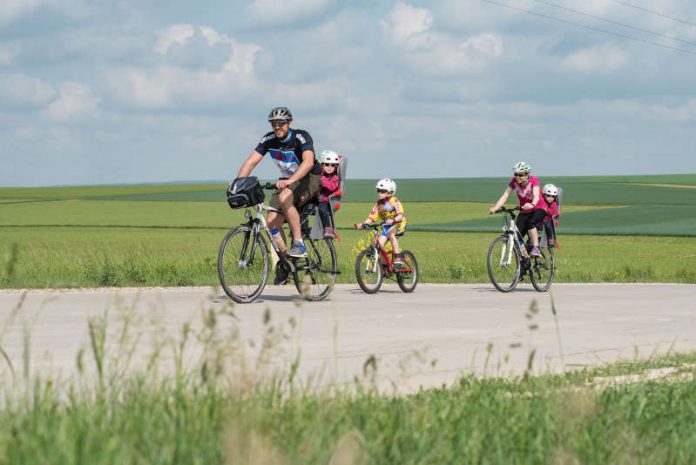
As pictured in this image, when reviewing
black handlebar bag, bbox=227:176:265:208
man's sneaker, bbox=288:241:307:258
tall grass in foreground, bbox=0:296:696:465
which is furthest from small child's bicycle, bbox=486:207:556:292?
tall grass in foreground, bbox=0:296:696:465

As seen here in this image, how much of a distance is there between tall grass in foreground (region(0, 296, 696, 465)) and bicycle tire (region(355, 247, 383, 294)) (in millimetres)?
9780

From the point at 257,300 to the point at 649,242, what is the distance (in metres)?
31.4

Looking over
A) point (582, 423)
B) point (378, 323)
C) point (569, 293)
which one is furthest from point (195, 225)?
point (582, 423)

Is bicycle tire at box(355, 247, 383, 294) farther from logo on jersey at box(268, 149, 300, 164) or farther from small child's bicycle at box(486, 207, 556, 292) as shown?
logo on jersey at box(268, 149, 300, 164)

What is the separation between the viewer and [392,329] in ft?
37.7

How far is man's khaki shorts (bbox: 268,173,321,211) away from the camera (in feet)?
47.2

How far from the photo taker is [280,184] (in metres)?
13.7

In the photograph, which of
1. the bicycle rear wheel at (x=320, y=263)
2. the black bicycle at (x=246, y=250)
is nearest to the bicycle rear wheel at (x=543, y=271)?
the bicycle rear wheel at (x=320, y=263)

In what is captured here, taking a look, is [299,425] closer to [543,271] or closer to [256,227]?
[256,227]

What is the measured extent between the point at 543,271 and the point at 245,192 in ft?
23.7

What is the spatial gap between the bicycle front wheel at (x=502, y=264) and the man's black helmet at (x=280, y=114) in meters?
5.20

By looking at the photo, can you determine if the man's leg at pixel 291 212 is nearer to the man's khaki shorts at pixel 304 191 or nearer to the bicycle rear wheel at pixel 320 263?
the man's khaki shorts at pixel 304 191

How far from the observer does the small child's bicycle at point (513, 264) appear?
18.1 meters

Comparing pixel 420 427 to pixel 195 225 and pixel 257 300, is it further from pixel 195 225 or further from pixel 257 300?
pixel 195 225
